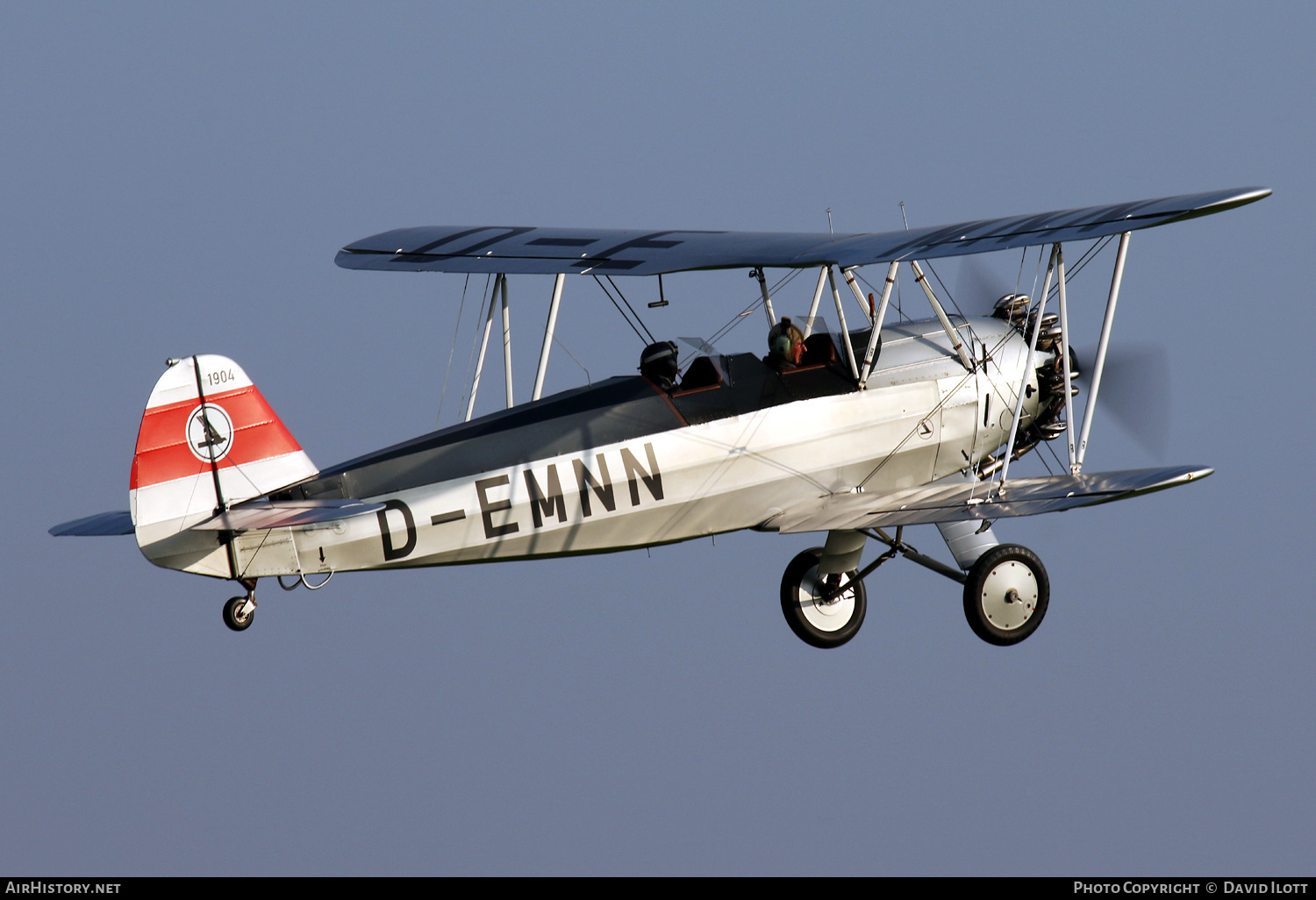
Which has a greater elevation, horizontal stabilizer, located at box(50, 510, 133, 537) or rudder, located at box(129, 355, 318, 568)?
rudder, located at box(129, 355, 318, 568)

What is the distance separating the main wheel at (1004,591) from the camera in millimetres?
13266

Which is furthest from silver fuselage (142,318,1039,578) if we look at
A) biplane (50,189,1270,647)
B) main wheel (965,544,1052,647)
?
main wheel (965,544,1052,647)

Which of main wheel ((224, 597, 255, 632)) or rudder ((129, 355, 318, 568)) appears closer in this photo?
rudder ((129, 355, 318, 568))

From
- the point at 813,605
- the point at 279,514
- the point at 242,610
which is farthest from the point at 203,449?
the point at 813,605

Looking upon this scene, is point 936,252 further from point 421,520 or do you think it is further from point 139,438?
point 139,438

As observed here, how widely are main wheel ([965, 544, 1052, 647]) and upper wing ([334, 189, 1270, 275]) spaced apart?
236 centimetres

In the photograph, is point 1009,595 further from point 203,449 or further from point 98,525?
point 98,525

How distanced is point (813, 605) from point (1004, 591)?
1.59 metres

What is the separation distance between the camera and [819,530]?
12.9 metres

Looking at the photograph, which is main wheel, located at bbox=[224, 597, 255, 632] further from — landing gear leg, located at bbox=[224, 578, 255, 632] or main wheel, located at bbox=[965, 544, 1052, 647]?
main wheel, located at bbox=[965, 544, 1052, 647]

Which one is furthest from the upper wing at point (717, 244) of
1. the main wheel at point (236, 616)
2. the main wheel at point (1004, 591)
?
the main wheel at point (236, 616)

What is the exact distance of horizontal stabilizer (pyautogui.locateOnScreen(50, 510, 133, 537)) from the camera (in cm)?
1202

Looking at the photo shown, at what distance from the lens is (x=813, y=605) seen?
1422 cm

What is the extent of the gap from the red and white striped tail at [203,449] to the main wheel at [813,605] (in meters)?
3.99
